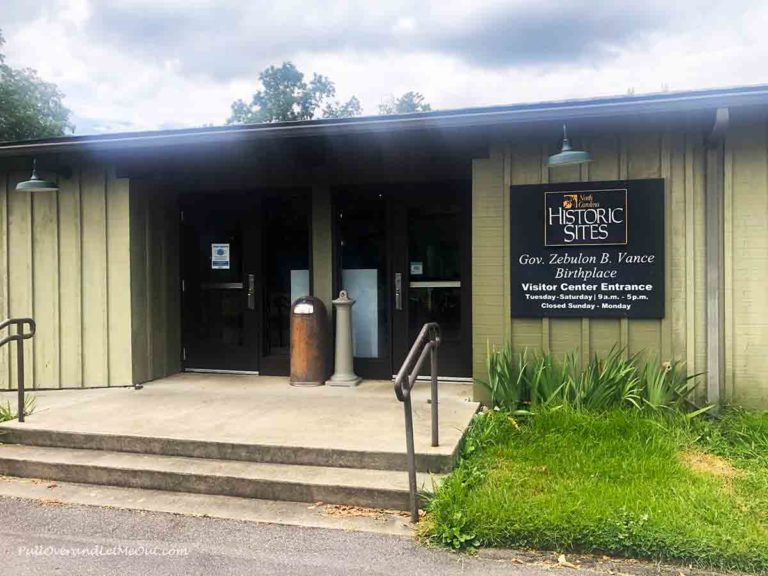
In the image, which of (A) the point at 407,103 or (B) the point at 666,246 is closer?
(B) the point at 666,246

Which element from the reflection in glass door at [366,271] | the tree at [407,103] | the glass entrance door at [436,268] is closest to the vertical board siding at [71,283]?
the reflection in glass door at [366,271]

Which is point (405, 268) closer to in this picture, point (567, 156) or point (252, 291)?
point (252, 291)

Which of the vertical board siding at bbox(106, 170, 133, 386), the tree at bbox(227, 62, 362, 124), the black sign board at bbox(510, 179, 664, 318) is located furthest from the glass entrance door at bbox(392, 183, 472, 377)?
the tree at bbox(227, 62, 362, 124)

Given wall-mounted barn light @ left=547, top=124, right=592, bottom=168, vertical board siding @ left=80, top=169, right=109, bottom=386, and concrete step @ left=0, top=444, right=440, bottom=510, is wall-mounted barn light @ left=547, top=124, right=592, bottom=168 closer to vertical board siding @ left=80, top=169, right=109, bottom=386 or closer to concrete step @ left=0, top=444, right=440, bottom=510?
concrete step @ left=0, top=444, right=440, bottom=510

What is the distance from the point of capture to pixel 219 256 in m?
6.98

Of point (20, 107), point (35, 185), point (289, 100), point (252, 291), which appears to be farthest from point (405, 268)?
point (289, 100)

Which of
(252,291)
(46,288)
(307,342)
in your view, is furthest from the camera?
(252,291)

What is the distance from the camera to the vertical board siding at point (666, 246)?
5.00 metres

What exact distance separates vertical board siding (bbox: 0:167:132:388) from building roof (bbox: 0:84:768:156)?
742mm

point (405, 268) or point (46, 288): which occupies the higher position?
point (405, 268)

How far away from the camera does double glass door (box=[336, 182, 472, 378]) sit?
→ 20.8 ft

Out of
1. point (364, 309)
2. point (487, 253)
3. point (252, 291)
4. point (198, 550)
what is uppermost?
point (487, 253)

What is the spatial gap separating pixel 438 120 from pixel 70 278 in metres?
4.37

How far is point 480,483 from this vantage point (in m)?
3.58
